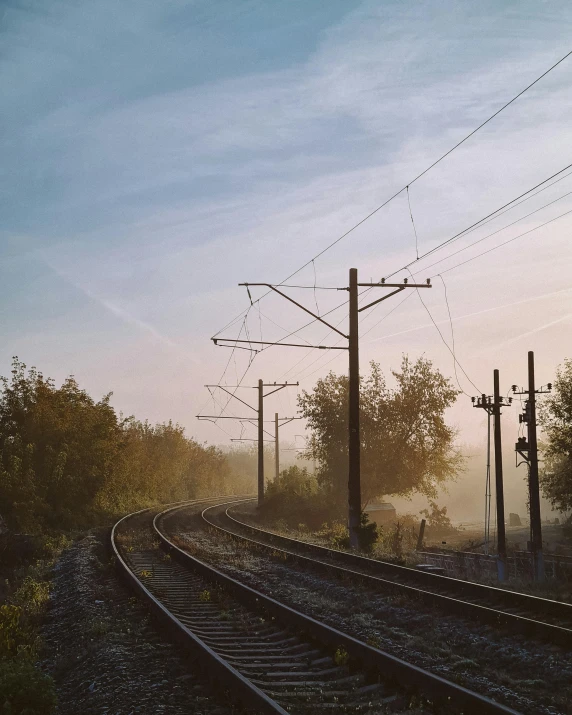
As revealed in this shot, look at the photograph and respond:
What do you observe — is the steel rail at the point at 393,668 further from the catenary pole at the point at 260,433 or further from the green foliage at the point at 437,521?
the green foliage at the point at 437,521

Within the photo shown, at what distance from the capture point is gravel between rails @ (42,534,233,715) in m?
7.63

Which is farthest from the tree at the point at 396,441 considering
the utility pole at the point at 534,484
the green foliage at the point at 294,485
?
the utility pole at the point at 534,484

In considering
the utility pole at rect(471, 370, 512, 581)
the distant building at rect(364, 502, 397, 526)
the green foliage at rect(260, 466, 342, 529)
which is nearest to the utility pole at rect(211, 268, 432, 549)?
the utility pole at rect(471, 370, 512, 581)

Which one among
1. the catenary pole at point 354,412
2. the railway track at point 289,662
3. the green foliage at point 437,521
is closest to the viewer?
the railway track at point 289,662

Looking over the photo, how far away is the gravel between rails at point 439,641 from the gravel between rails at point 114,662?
3.04m

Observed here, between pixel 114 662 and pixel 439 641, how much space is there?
191 inches

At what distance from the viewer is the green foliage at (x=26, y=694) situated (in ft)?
23.3

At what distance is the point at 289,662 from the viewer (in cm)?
921

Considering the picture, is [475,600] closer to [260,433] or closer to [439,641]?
[439,641]

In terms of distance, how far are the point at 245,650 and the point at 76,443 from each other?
1288 inches

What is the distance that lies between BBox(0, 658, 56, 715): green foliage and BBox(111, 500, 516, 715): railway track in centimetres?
196

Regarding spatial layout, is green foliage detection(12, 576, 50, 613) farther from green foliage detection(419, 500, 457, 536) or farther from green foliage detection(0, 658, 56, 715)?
green foliage detection(419, 500, 457, 536)

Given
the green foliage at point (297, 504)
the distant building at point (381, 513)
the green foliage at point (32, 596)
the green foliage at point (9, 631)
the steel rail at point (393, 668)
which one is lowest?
the distant building at point (381, 513)

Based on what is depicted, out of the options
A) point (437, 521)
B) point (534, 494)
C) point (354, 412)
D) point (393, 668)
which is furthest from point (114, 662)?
point (437, 521)
